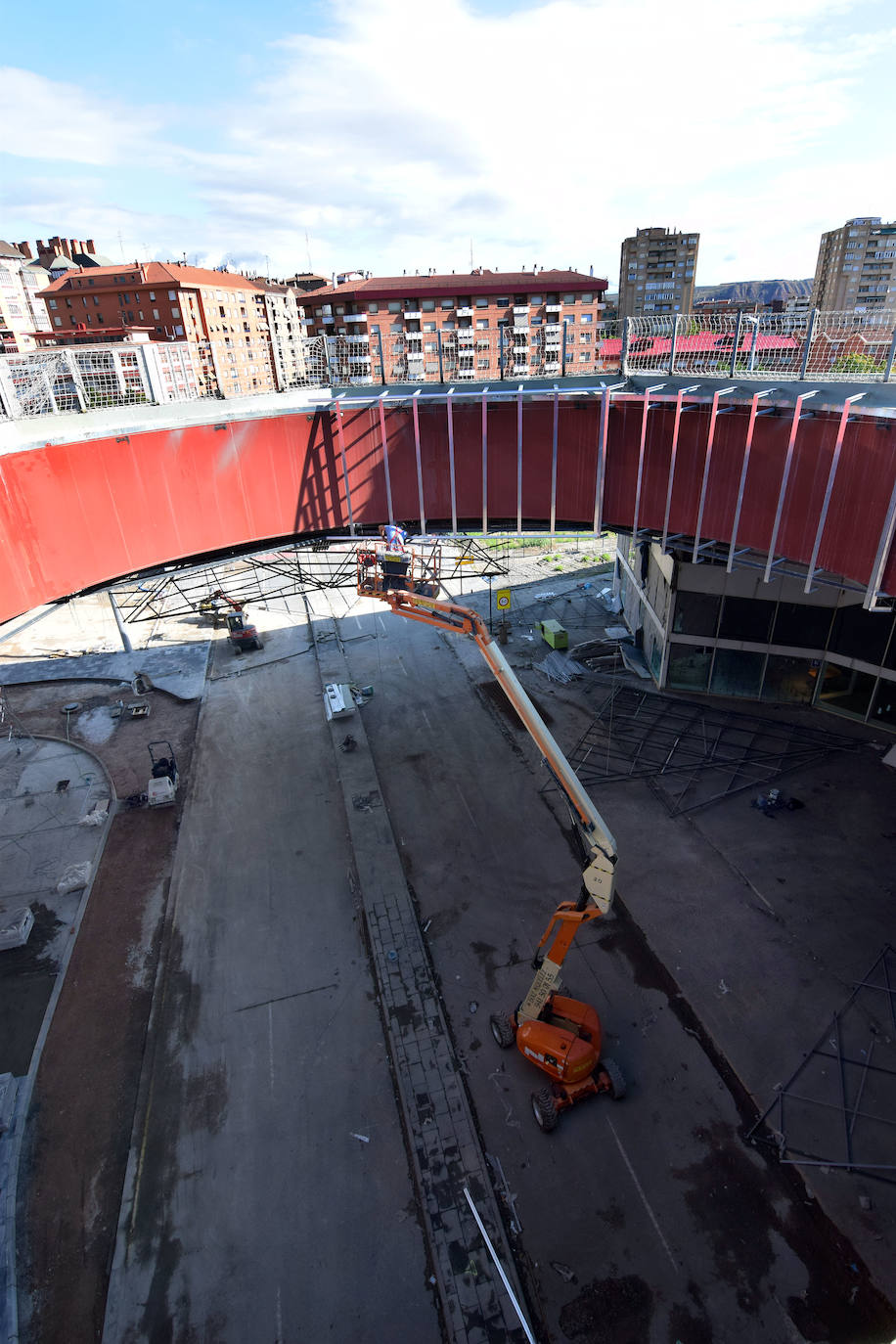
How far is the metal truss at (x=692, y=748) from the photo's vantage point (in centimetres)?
2005

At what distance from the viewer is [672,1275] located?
952 centimetres

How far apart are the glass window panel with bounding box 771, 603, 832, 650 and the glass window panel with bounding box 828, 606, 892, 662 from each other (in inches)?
12.4

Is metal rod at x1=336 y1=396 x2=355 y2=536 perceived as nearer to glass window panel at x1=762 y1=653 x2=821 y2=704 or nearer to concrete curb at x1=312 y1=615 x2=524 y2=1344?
concrete curb at x1=312 y1=615 x2=524 y2=1344

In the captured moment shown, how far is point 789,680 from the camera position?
23734mm

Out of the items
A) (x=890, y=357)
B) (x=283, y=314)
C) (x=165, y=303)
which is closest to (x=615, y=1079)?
(x=890, y=357)

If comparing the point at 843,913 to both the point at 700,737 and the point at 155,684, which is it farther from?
the point at 155,684

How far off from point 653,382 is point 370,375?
835 cm

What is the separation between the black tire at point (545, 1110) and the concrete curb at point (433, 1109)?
1.18m

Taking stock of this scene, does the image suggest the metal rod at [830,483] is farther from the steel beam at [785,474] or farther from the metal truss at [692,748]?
the metal truss at [692,748]

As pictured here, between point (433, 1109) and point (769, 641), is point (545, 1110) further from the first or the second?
point (769, 641)

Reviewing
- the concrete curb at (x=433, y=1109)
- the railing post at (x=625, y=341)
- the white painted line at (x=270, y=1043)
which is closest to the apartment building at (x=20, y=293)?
the railing post at (x=625, y=341)

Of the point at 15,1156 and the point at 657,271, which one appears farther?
the point at 657,271

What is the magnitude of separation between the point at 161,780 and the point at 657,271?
120973 millimetres

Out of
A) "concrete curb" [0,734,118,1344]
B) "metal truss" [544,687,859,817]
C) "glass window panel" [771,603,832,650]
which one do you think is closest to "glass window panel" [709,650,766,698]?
"glass window panel" [771,603,832,650]
